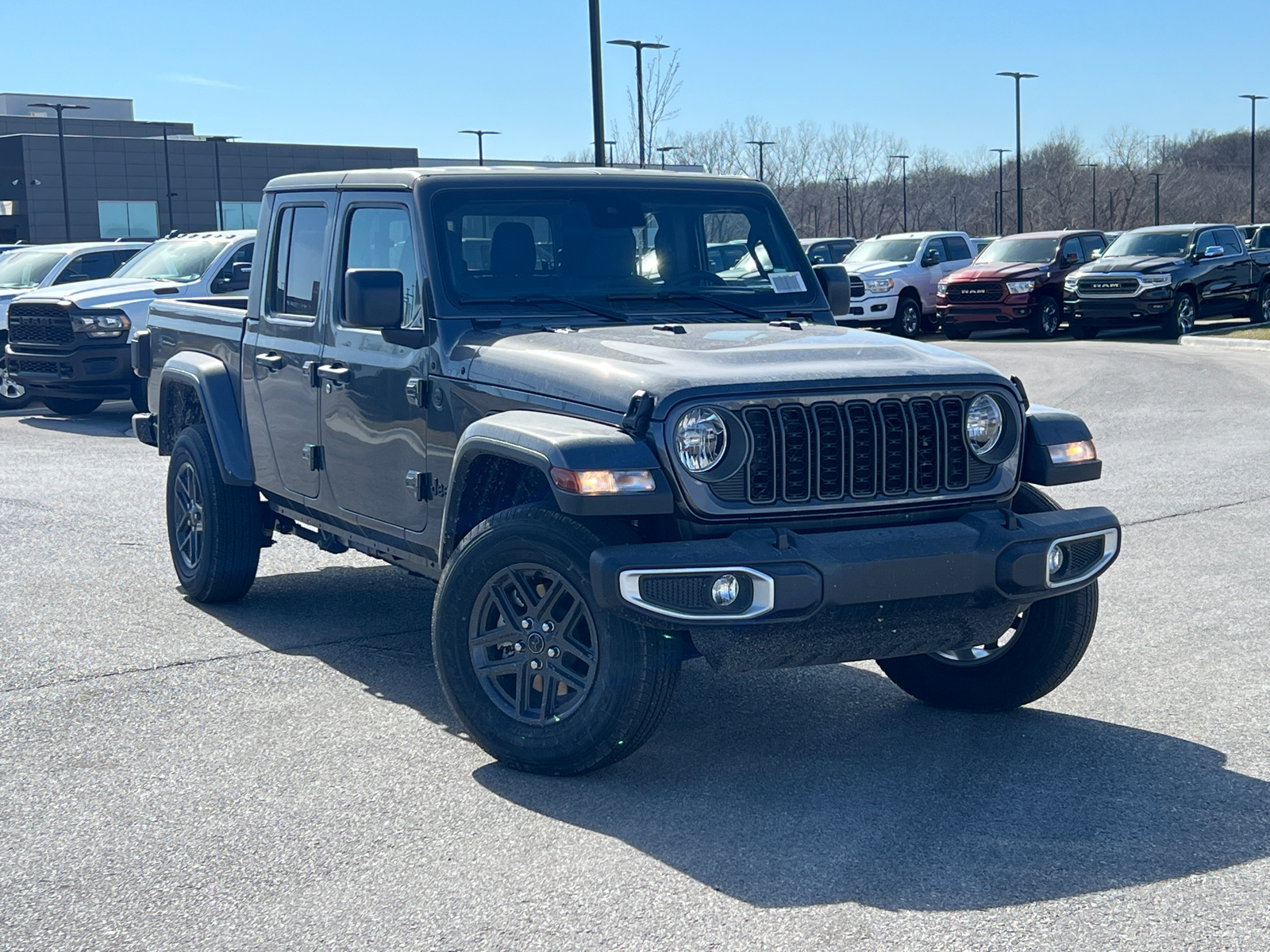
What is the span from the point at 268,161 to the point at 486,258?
8109 cm

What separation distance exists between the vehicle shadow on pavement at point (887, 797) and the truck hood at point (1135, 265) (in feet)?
72.8

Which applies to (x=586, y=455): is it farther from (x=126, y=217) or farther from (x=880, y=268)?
(x=126, y=217)

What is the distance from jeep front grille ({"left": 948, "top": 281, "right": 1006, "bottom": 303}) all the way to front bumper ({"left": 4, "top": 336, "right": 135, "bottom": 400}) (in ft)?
51.6

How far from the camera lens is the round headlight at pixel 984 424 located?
503 centimetres

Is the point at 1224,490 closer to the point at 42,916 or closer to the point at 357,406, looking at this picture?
the point at 357,406

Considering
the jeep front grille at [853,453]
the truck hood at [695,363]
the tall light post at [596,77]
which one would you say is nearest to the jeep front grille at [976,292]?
the tall light post at [596,77]

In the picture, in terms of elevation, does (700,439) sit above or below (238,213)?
below

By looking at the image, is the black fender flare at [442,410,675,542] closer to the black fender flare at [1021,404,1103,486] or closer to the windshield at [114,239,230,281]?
the black fender flare at [1021,404,1103,486]

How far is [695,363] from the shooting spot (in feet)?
16.0

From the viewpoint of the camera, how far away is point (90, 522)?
10195 millimetres

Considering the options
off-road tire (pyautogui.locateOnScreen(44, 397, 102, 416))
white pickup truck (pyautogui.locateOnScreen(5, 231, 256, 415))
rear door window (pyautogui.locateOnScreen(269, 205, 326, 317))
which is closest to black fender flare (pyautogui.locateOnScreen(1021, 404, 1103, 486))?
rear door window (pyautogui.locateOnScreen(269, 205, 326, 317))

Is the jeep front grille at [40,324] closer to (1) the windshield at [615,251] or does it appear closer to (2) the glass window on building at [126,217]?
(1) the windshield at [615,251]

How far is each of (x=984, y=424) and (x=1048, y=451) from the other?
287mm

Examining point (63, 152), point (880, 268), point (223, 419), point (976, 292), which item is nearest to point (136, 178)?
point (63, 152)
